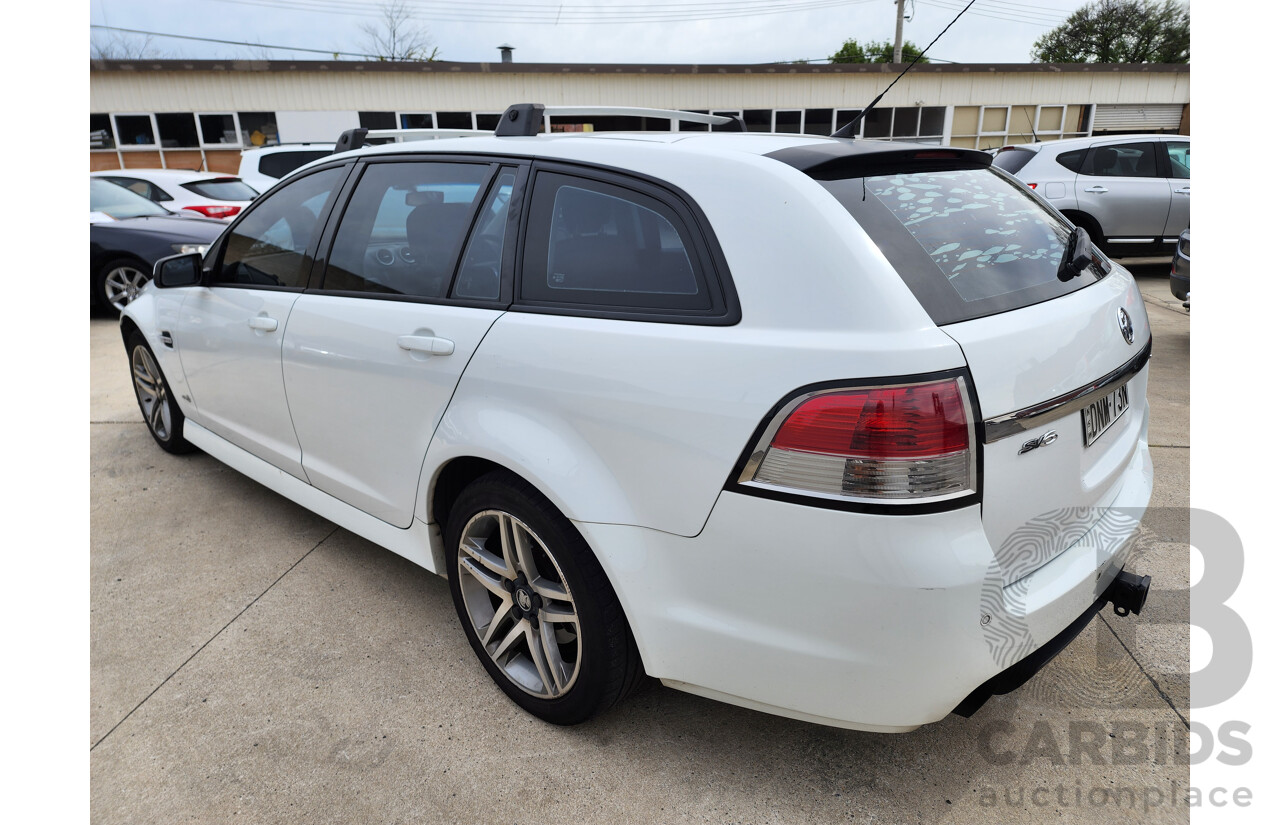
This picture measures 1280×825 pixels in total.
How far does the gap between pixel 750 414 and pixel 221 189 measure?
10571mm

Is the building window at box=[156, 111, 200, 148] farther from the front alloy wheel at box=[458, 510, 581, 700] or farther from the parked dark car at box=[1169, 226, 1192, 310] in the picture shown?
the front alloy wheel at box=[458, 510, 581, 700]

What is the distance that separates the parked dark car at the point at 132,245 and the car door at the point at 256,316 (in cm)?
466

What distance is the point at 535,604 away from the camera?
214 centimetres

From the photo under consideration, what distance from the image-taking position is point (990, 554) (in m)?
1.53

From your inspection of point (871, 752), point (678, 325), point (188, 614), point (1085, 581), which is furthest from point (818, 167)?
point (188, 614)

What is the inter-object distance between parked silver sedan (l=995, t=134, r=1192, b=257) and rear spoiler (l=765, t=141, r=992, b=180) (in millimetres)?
7399

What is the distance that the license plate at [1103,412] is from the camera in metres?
1.78

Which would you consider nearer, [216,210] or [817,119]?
[216,210]

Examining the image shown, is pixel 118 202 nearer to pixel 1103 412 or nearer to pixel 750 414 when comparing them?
pixel 750 414

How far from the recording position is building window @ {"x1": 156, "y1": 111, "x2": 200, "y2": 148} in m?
19.1

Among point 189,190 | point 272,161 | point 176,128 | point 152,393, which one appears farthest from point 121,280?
point 176,128

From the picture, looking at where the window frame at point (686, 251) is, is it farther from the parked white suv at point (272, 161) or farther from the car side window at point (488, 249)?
the parked white suv at point (272, 161)

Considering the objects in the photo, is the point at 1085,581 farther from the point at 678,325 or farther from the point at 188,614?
the point at 188,614

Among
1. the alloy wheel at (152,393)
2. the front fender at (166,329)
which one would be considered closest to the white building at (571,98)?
the alloy wheel at (152,393)
